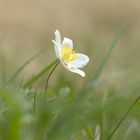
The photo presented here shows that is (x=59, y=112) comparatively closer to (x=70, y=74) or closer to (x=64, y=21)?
(x=70, y=74)

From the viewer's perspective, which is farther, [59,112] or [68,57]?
[68,57]

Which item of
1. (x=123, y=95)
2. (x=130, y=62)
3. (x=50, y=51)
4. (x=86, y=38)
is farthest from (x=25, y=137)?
(x=50, y=51)

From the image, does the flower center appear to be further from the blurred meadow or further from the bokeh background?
the bokeh background

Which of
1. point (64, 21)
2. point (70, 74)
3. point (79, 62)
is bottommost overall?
point (64, 21)

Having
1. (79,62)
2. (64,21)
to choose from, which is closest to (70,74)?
(79,62)

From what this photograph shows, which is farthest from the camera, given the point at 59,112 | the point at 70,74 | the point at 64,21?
the point at 64,21

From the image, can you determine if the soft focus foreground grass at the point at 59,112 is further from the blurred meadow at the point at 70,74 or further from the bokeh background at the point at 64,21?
the bokeh background at the point at 64,21

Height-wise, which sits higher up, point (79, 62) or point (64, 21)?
point (79, 62)
